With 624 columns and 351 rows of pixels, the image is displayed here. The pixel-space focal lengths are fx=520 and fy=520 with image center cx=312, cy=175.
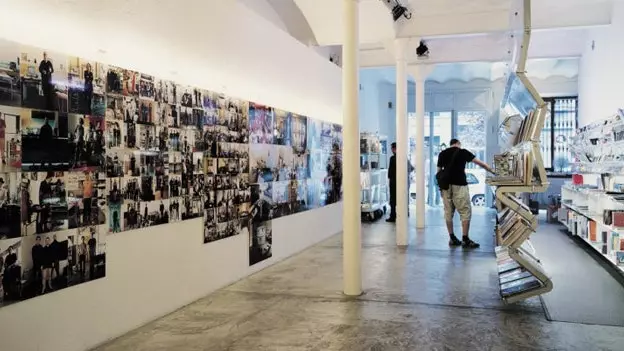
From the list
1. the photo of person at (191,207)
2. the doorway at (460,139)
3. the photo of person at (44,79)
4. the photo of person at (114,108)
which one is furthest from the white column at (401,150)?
the doorway at (460,139)

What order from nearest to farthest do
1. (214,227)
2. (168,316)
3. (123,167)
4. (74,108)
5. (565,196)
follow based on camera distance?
1. (74,108)
2. (123,167)
3. (168,316)
4. (214,227)
5. (565,196)

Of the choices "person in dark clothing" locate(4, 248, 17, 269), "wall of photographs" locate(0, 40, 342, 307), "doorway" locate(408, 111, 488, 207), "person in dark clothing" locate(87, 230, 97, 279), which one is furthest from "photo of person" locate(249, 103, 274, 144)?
"doorway" locate(408, 111, 488, 207)

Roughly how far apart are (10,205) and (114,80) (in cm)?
130

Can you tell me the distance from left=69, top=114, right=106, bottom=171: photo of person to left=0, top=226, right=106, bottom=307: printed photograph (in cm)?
47

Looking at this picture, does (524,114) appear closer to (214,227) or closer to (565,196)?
(214,227)

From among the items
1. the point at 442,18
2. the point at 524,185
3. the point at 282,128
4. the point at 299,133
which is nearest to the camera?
the point at 524,185

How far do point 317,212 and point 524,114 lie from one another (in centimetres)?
394

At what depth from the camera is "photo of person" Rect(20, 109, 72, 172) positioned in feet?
10.8

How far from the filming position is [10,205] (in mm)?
3193

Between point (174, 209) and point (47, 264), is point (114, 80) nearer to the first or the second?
point (174, 209)

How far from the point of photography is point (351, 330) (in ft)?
13.7

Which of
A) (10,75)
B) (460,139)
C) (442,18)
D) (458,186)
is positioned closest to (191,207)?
(10,75)

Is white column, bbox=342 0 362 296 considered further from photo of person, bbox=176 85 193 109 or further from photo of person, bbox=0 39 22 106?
photo of person, bbox=0 39 22 106

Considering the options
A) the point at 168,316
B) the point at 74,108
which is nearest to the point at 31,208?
the point at 74,108
